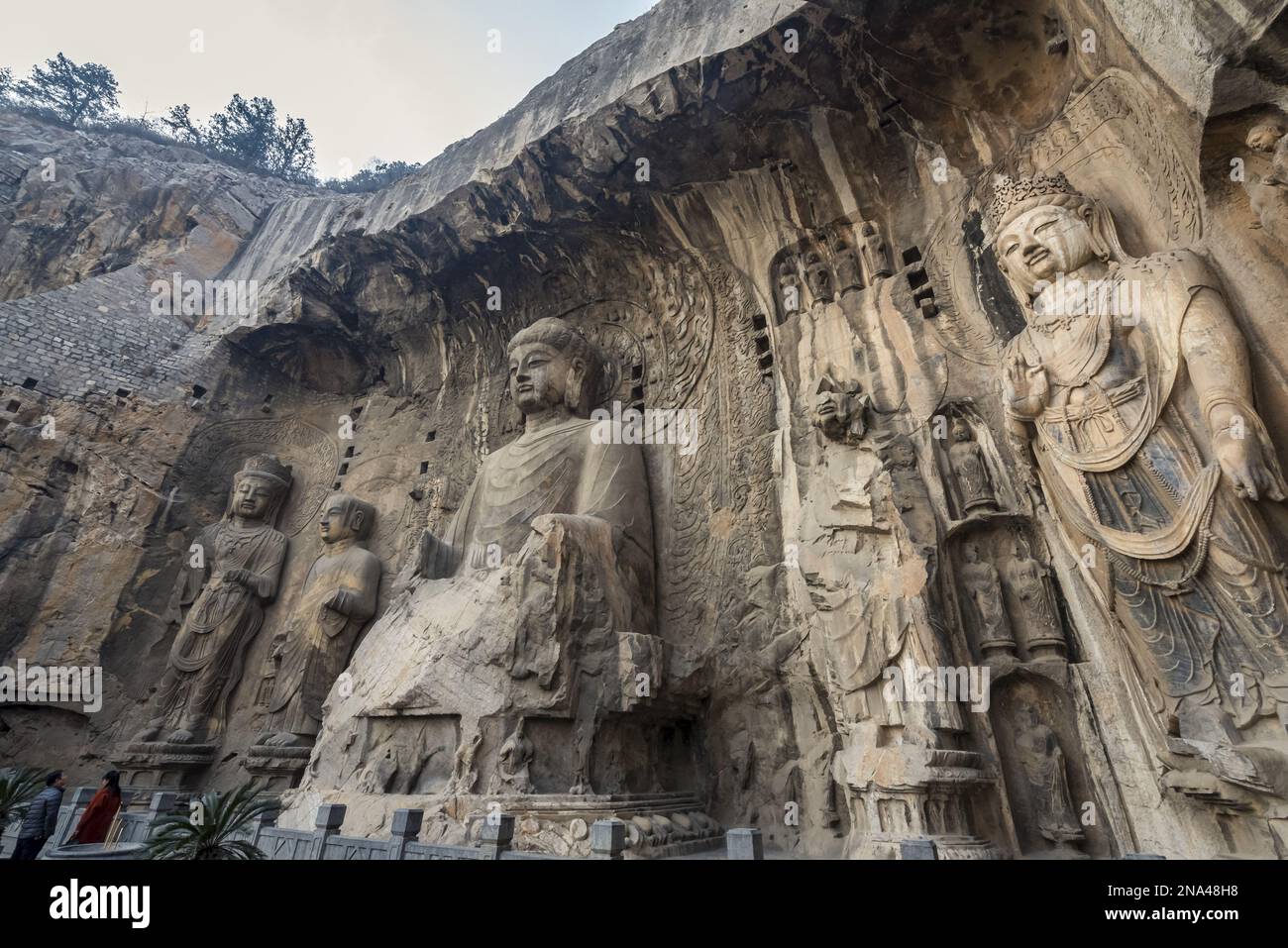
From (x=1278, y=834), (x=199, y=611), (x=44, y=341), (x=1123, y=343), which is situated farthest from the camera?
(x=44, y=341)

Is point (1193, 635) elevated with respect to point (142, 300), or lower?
lower

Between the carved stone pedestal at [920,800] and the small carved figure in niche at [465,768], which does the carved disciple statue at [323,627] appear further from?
the carved stone pedestal at [920,800]

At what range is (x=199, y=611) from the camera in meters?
7.61

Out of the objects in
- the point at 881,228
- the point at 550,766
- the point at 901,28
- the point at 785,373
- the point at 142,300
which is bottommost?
the point at 550,766

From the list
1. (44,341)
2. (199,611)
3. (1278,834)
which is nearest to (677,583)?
(1278,834)

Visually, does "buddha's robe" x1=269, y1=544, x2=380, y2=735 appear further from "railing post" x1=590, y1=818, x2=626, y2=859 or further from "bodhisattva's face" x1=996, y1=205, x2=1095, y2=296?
"bodhisattva's face" x1=996, y1=205, x2=1095, y2=296

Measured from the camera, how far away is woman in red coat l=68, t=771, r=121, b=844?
4.36 meters

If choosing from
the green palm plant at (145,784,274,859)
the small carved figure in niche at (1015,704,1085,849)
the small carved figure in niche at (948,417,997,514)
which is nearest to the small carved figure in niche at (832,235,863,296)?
the small carved figure in niche at (948,417,997,514)

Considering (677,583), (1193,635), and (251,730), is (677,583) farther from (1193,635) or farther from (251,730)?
(251,730)

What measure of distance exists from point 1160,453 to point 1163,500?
0.79ft

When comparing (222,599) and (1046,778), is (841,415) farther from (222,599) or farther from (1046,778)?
(222,599)

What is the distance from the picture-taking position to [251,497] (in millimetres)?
8555

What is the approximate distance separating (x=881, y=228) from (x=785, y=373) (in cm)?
150
